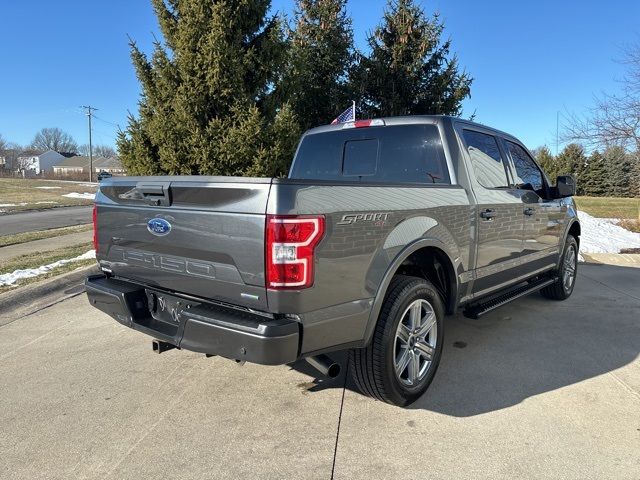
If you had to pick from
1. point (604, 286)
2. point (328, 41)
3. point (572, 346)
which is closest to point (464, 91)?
point (328, 41)

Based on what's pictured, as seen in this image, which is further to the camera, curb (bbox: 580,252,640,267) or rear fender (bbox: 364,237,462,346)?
curb (bbox: 580,252,640,267)

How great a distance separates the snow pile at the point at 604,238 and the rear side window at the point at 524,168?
5336 mm

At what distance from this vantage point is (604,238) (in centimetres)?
1143

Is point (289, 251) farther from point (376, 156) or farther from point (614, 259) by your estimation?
point (614, 259)

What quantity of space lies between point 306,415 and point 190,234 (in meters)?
1.38

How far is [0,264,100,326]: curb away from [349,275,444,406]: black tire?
13.3 ft

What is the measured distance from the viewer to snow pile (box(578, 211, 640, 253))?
400 inches

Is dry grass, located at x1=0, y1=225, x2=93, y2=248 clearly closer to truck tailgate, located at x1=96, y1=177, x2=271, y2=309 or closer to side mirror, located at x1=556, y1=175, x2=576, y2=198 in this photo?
truck tailgate, located at x1=96, y1=177, x2=271, y2=309

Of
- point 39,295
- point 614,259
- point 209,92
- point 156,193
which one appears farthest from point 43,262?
point 614,259

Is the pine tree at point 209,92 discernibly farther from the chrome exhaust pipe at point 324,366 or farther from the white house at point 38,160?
the white house at point 38,160

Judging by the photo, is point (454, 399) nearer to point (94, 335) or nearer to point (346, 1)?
point (94, 335)

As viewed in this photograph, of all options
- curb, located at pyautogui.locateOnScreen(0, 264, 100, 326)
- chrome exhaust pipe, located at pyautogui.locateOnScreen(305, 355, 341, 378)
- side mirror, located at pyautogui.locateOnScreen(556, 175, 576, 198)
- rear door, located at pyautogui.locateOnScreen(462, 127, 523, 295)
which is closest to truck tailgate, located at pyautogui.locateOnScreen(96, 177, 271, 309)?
chrome exhaust pipe, located at pyautogui.locateOnScreen(305, 355, 341, 378)

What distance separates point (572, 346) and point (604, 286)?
299 centimetres

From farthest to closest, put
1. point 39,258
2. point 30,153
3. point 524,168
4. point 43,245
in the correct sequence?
point 30,153 → point 43,245 → point 39,258 → point 524,168
